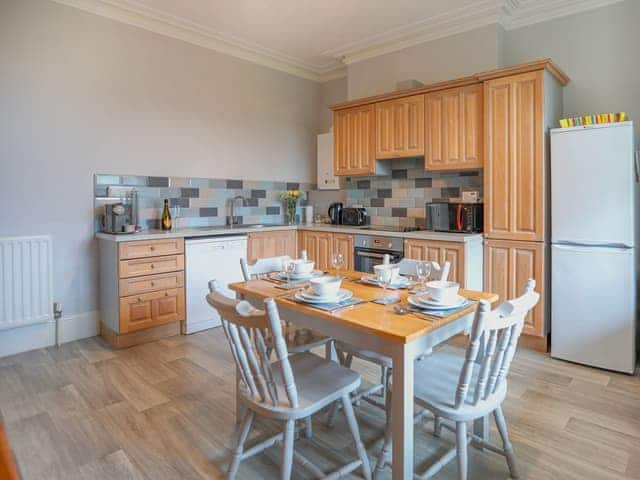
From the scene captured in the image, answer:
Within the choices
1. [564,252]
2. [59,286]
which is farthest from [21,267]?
[564,252]

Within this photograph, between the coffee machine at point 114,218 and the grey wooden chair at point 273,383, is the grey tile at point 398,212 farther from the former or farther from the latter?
the grey wooden chair at point 273,383

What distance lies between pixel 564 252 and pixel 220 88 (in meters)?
3.62

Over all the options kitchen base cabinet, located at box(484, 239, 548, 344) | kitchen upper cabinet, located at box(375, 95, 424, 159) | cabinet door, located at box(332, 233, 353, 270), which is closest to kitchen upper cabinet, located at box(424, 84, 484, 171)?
kitchen upper cabinet, located at box(375, 95, 424, 159)

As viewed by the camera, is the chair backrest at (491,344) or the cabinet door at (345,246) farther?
the cabinet door at (345,246)

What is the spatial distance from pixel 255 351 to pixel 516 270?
98.8 inches

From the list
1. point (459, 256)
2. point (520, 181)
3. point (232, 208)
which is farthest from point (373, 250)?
point (232, 208)

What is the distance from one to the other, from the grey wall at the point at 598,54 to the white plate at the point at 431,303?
8.79ft

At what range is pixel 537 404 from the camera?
2451 millimetres

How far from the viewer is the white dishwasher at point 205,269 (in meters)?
3.76

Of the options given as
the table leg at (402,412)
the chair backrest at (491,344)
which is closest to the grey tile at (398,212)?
the chair backrest at (491,344)

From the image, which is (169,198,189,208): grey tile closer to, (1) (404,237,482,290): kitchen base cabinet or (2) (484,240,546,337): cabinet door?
(1) (404,237,482,290): kitchen base cabinet

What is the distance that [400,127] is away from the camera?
13.3 feet

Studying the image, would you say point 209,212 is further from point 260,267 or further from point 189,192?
point 260,267

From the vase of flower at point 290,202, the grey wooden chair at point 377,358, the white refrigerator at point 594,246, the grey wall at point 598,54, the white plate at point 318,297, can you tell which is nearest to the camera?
the white plate at point 318,297
